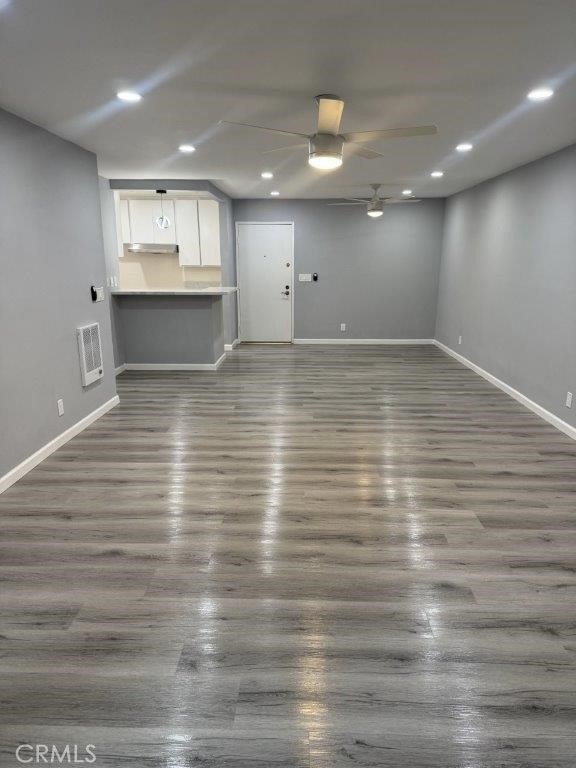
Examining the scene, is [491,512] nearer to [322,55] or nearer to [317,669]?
[317,669]

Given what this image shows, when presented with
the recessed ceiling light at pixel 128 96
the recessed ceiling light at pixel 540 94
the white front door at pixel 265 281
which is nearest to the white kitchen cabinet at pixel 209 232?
the white front door at pixel 265 281

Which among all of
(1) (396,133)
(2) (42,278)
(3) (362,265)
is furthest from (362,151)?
(3) (362,265)

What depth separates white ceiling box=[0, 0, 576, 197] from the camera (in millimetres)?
1941

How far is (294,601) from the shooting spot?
2141mm

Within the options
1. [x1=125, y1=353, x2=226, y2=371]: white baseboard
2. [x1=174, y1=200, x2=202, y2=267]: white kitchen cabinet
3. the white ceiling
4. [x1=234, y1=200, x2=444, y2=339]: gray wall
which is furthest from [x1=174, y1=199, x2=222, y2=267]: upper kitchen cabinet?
the white ceiling

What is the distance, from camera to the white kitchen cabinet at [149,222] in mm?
7109

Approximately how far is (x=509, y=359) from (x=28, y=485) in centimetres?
510

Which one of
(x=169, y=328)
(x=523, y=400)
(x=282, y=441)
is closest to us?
(x=282, y=441)

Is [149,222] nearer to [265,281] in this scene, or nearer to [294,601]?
[265,281]

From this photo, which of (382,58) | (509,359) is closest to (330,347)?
(509,359)

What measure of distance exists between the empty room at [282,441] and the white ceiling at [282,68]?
0.02 metres

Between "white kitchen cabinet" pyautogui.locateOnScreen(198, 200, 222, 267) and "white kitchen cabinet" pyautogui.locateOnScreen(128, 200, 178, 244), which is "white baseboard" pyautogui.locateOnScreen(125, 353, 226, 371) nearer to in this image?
"white kitchen cabinet" pyautogui.locateOnScreen(198, 200, 222, 267)

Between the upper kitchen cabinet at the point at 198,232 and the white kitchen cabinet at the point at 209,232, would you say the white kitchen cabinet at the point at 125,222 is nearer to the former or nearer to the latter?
the upper kitchen cabinet at the point at 198,232

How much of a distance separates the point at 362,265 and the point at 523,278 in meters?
3.67
